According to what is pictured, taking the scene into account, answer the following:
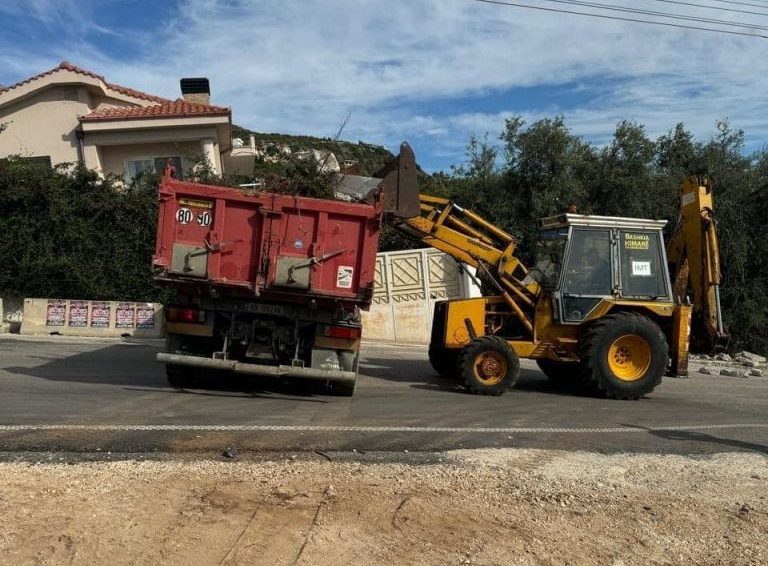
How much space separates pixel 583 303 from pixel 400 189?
11.1ft

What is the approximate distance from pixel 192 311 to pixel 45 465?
141 inches

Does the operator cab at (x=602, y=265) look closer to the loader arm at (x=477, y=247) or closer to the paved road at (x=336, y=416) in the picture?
the loader arm at (x=477, y=247)

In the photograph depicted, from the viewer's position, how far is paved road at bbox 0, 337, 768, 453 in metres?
6.59

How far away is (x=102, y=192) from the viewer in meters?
19.2

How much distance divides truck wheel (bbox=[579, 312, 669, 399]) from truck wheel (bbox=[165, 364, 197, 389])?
5687mm

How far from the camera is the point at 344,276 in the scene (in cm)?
866

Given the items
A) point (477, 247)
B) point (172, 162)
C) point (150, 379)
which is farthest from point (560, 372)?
point (172, 162)

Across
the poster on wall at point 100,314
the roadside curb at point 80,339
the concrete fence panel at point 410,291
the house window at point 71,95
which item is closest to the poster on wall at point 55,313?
the roadside curb at point 80,339

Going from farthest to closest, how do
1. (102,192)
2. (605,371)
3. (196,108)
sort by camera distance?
(196,108), (102,192), (605,371)

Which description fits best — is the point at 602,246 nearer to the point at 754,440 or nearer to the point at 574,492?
the point at 754,440

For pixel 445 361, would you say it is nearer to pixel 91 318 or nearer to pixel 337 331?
pixel 337 331

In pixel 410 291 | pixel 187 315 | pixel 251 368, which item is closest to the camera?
pixel 251 368

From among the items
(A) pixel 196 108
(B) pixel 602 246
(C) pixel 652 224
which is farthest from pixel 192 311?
(A) pixel 196 108

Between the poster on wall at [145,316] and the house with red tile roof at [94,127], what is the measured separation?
19.6ft
